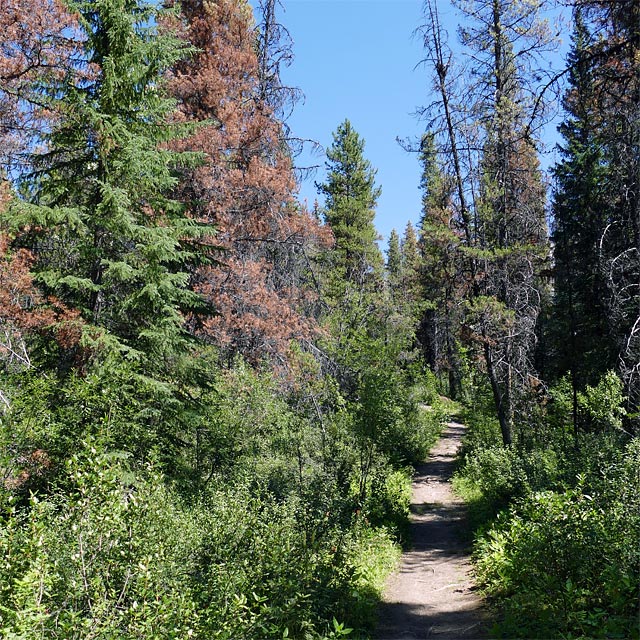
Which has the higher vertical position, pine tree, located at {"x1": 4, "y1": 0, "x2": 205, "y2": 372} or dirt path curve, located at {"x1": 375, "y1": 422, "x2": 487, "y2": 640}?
pine tree, located at {"x1": 4, "y1": 0, "x2": 205, "y2": 372}

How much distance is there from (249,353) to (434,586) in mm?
7918

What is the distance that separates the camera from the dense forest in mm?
5105

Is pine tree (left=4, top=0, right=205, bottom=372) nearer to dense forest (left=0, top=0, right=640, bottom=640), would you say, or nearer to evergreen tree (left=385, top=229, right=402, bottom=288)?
dense forest (left=0, top=0, right=640, bottom=640)

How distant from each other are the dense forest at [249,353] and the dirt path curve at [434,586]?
0.35 meters

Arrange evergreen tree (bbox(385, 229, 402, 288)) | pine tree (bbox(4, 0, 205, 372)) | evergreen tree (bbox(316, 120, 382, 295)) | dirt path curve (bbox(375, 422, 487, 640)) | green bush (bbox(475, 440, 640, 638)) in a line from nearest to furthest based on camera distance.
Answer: green bush (bbox(475, 440, 640, 638))
dirt path curve (bbox(375, 422, 487, 640))
pine tree (bbox(4, 0, 205, 372))
evergreen tree (bbox(316, 120, 382, 295))
evergreen tree (bbox(385, 229, 402, 288))

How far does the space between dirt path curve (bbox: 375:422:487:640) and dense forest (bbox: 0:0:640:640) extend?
1.16ft

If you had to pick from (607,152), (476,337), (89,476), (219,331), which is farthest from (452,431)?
(89,476)

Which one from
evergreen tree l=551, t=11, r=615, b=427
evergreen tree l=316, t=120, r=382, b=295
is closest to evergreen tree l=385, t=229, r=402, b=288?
evergreen tree l=316, t=120, r=382, b=295

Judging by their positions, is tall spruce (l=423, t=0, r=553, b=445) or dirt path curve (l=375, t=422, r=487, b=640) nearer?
dirt path curve (l=375, t=422, r=487, b=640)

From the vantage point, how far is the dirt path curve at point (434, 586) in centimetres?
681

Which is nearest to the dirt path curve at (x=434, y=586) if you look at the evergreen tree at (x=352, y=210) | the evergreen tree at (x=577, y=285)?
the evergreen tree at (x=577, y=285)

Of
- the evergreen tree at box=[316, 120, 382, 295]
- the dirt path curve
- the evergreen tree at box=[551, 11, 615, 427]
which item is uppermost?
the evergreen tree at box=[316, 120, 382, 295]

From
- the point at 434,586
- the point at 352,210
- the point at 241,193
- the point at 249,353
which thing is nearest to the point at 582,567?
the point at 434,586

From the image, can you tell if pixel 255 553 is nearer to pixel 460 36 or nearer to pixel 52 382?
pixel 52 382
